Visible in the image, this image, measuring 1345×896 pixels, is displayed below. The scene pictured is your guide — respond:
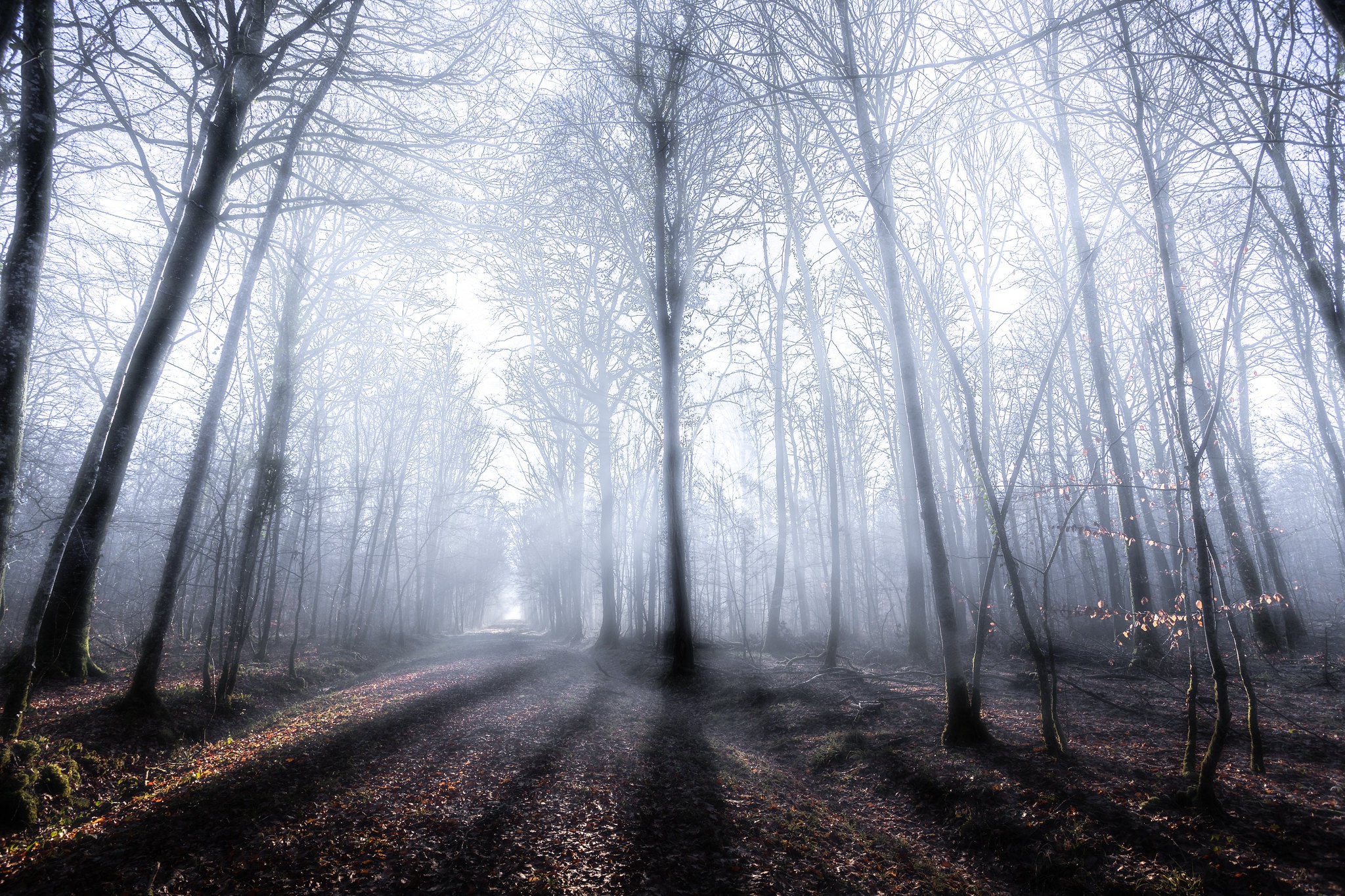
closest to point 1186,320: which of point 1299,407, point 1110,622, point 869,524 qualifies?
point 1110,622

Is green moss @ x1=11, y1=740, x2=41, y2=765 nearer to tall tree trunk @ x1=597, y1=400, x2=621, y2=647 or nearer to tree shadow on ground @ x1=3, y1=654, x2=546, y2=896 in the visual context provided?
tree shadow on ground @ x1=3, y1=654, x2=546, y2=896

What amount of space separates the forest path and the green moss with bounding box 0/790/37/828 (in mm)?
518

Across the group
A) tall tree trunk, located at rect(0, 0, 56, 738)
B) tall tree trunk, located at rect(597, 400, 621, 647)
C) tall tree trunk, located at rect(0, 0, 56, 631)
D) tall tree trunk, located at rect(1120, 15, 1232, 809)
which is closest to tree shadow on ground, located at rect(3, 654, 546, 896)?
tall tree trunk, located at rect(0, 0, 56, 738)

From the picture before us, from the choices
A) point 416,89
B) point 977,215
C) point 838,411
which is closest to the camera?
point 416,89

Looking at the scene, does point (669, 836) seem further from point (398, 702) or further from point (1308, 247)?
point (1308, 247)

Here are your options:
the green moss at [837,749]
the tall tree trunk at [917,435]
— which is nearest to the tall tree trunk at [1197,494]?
the tall tree trunk at [917,435]

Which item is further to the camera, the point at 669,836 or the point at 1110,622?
the point at 1110,622

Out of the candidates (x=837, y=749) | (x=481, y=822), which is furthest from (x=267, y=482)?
(x=837, y=749)

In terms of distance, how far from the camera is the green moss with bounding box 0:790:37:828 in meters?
3.34

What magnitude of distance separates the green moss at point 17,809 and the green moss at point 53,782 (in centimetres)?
37

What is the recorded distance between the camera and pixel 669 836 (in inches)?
140

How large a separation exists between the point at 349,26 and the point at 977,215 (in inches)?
460

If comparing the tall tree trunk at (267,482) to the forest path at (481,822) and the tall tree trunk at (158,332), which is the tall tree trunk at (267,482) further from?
the forest path at (481,822)

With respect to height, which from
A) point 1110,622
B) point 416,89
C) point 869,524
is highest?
point 416,89
